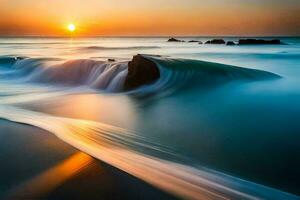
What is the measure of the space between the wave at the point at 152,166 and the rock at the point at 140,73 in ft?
18.8

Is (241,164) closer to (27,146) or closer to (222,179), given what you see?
(222,179)

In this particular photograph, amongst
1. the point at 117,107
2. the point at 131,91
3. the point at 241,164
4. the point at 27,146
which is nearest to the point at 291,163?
the point at 241,164

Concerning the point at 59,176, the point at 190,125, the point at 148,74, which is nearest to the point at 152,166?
the point at 59,176

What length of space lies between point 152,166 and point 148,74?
28.8 feet

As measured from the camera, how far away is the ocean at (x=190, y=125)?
14.1 feet

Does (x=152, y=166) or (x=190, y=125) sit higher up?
(x=152, y=166)

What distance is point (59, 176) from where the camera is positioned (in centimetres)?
396

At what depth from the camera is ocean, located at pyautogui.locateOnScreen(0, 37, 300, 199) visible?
4.30 metres

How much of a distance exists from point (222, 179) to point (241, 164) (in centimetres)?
75

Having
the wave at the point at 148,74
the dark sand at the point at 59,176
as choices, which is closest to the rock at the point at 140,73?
the wave at the point at 148,74

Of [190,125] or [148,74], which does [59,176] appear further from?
[148,74]

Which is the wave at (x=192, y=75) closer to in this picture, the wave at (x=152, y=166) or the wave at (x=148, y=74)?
the wave at (x=148, y=74)

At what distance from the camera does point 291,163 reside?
16.3 ft

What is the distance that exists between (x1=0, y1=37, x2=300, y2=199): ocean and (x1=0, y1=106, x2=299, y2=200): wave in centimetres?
1
